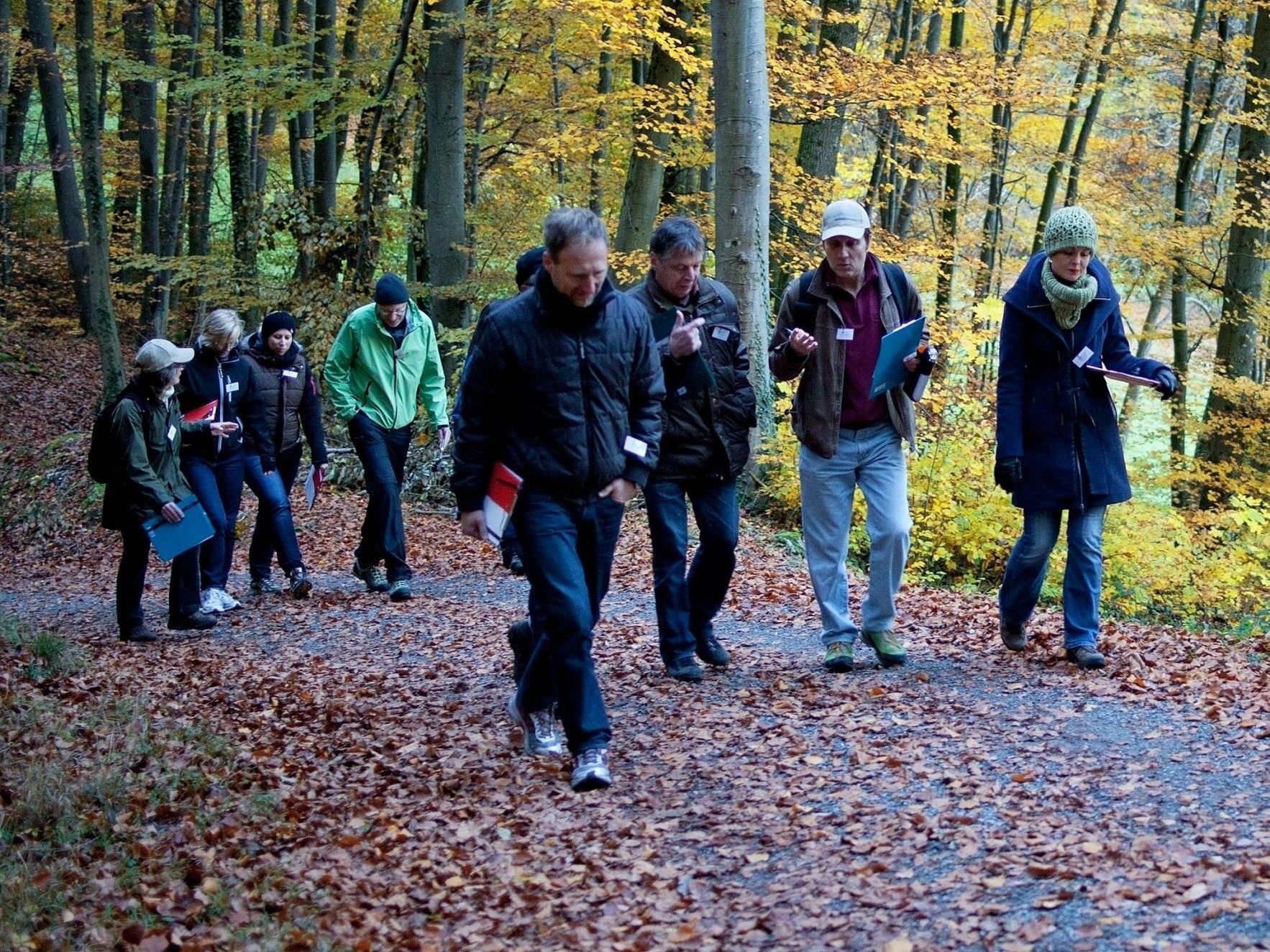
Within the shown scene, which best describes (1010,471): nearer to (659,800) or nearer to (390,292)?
(659,800)

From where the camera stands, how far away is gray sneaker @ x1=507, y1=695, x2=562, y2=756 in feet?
18.0

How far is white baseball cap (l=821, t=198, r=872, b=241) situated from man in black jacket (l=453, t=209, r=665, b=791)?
4.63 ft

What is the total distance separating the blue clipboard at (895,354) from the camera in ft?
19.7

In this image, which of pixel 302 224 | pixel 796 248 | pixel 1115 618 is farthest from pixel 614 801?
pixel 302 224

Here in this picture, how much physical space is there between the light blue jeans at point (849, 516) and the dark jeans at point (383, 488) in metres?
4.12

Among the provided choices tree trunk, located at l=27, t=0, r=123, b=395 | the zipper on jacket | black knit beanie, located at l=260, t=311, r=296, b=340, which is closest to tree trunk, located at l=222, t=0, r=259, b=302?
tree trunk, located at l=27, t=0, r=123, b=395

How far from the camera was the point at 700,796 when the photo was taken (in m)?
5.02

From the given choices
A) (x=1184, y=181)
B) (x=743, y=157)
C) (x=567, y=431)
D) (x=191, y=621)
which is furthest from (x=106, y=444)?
(x=1184, y=181)

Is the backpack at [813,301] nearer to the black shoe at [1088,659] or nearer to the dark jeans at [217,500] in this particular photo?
the black shoe at [1088,659]

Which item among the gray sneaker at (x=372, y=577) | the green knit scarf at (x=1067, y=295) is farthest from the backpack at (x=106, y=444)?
the green knit scarf at (x=1067, y=295)

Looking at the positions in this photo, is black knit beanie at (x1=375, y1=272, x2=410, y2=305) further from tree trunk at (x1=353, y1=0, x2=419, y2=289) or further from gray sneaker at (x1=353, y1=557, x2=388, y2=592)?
tree trunk at (x1=353, y1=0, x2=419, y2=289)

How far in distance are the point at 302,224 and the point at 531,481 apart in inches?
587

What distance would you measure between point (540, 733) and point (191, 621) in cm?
462

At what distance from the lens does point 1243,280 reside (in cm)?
1584
